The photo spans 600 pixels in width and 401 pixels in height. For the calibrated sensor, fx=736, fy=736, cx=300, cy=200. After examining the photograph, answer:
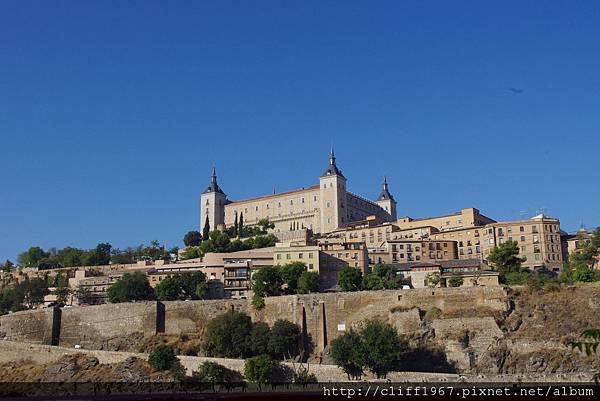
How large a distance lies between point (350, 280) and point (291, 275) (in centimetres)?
596

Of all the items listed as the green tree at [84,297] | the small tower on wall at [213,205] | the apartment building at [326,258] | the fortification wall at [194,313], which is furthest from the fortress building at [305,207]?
the fortification wall at [194,313]

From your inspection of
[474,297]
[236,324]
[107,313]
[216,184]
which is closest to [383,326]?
[474,297]

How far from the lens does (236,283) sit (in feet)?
271

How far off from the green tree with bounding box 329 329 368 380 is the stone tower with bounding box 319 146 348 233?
53.9 m

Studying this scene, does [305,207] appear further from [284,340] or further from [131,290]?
[284,340]

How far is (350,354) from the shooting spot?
52531mm

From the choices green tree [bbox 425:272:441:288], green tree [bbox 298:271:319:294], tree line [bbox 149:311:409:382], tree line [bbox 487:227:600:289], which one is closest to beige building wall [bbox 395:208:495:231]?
tree line [bbox 487:227:600:289]

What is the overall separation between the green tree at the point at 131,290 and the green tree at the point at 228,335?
56.3ft

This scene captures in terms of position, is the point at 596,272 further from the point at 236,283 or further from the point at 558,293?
the point at 236,283

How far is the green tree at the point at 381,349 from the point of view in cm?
5134

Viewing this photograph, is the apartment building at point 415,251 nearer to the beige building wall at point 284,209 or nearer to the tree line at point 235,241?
the tree line at point 235,241

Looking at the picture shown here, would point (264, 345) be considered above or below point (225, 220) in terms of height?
below

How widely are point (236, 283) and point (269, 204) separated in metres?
36.0

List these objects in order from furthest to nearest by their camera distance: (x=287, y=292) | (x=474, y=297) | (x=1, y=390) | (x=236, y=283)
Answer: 1. (x=236, y=283)
2. (x=287, y=292)
3. (x=474, y=297)
4. (x=1, y=390)
